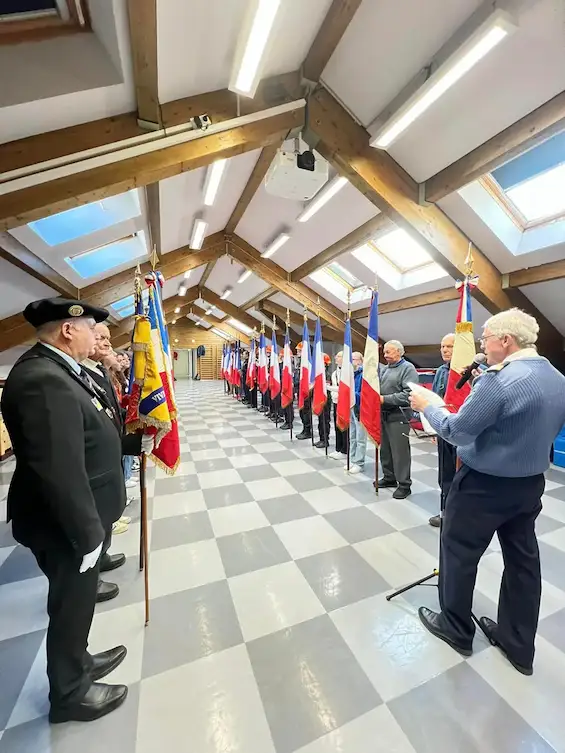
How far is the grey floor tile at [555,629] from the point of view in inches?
60.3

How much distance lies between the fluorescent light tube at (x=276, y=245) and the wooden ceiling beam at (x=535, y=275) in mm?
3331

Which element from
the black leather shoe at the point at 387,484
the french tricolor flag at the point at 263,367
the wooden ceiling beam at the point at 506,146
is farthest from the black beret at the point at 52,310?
the french tricolor flag at the point at 263,367

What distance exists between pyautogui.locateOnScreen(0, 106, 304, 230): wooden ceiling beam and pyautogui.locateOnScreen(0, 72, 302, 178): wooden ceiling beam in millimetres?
124

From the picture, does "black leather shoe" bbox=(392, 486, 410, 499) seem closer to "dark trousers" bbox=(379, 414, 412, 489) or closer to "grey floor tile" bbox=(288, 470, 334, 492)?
"dark trousers" bbox=(379, 414, 412, 489)

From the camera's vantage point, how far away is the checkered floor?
1138 millimetres

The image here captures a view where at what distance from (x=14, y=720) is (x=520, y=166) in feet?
17.4

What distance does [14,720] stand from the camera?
3.87ft

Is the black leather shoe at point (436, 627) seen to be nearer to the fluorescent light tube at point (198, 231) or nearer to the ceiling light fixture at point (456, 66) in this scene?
the ceiling light fixture at point (456, 66)

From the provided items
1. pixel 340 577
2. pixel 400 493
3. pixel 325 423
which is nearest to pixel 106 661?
pixel 340 577

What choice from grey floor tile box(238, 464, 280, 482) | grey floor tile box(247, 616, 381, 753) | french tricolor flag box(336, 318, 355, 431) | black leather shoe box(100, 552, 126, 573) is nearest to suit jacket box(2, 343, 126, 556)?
grey floor tile box(247, 616, 381, 753)

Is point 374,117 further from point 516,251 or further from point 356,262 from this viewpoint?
point 356,262

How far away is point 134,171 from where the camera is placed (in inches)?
98.9

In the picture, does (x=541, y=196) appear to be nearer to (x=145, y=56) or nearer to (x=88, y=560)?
(x=145, y=56)

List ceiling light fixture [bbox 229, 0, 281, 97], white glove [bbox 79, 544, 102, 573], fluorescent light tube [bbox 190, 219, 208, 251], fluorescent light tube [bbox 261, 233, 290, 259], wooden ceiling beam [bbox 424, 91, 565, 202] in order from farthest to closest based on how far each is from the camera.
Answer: fluorescent light tube [bbox 261, 233, 290, 259]
fluorescent light tube [bbox 190, 219, 208, 251]
wooden ceiling beam [bbox 424, 91, 565, 202]
ceiling light fixture [bbox 229, 0, 281, 97]
white glove [bbox 79, 544, 102, 573]
